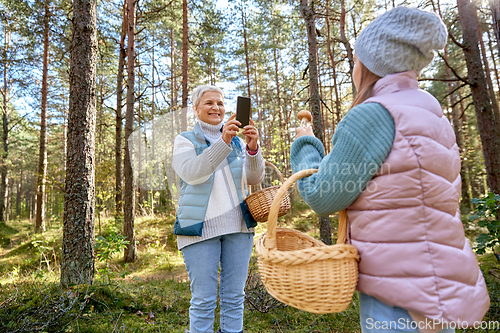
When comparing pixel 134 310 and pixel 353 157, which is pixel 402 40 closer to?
pixel 353 157

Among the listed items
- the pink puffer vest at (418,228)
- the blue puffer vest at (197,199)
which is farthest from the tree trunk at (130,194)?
the pink puffer vest at (418,228)

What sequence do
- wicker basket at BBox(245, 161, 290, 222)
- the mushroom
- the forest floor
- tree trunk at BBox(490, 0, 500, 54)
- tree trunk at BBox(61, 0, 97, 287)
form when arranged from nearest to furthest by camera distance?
1. the mushroom
2. wicker basket at BBox(245, 161, 290, 222)
3. the forest floor
4. tree trunk at BBox(61, 0, 97, 287)
5. tree trunk at BBox(490, 0, 500, 54)

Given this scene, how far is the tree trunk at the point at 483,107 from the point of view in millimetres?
4910

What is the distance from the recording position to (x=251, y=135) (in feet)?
6.92

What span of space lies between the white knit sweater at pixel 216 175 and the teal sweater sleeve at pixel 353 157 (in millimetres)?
968

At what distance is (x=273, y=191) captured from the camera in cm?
209

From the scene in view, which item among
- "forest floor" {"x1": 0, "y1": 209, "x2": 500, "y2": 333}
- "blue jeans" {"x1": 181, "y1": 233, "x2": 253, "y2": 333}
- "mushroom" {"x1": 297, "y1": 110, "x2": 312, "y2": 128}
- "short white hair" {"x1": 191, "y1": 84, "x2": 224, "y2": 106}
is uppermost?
"short white hair" {"x1": 191, "y1": 84, "x2": 224, "y2": 106}

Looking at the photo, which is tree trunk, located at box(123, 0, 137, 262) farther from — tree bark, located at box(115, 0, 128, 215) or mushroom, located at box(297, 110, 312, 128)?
mushroom, located at box(297, 110, 312, 128)

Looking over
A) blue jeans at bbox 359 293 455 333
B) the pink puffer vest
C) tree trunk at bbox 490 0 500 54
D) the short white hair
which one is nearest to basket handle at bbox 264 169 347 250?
the pink puffer vest

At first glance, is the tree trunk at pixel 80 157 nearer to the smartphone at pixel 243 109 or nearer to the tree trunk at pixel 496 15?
the smartphone at pixel 243 109

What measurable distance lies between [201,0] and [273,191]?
8.62m

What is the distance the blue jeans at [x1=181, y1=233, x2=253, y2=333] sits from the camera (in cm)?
198

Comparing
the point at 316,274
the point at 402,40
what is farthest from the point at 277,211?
the point at 402,40

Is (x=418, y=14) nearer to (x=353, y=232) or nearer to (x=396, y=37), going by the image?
(x=396, y=37)
